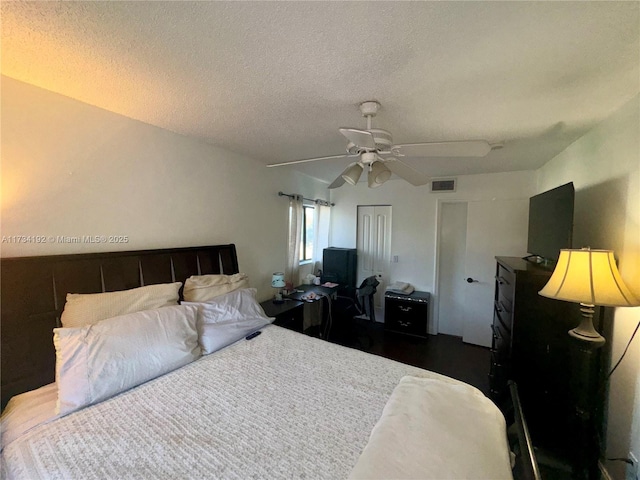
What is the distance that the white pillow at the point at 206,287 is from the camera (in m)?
2.13

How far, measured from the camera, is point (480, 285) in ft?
12.3

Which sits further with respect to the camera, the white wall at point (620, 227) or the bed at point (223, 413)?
the white wall at point (620, 227)

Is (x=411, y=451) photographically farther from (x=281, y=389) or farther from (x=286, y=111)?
(x=286, y=111)

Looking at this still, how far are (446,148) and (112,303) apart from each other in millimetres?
2350

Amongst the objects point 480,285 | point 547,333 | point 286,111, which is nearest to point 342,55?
point 286,111

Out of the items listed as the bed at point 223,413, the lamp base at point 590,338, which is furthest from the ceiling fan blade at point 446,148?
the bed at point 223,413

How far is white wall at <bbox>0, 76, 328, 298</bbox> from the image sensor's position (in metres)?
1.48

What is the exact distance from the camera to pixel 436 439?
1.07 meters

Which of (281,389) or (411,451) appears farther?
(281,389)

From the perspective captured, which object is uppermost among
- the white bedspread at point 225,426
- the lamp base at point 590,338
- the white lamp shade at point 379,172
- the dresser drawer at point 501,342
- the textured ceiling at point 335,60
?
the textured ceiling at point 335,60

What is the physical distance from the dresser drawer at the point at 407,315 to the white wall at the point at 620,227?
2.18 m

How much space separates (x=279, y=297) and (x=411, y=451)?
243 centimetres

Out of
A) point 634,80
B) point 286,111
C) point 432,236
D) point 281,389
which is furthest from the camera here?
point 432,236

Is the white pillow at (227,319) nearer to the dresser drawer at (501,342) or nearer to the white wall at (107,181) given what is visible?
the white wall at (107,181)
